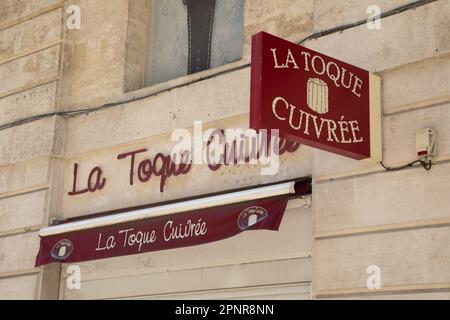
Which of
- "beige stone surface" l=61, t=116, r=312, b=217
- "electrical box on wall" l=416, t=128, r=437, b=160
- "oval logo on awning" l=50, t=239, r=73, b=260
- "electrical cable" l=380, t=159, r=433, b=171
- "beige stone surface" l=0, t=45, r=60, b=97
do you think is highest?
"beige stone surface" l=0, t=45, r=60, b=97

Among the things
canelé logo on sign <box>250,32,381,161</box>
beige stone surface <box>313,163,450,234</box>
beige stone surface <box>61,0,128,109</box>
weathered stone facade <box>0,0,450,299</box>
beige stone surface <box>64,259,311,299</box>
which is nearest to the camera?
canelé logo on sign <box>250,32,381,161</box>

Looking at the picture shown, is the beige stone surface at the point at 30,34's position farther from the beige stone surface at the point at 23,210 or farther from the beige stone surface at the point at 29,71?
the beige stone surface at the point at 23,210

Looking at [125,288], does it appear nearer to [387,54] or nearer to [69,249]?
[69,249]

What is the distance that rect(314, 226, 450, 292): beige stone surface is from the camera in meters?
7.41

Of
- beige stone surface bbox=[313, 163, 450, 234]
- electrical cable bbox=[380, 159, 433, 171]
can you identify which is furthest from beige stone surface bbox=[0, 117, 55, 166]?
electrical cable bbox=[380, 159, 433, 171]

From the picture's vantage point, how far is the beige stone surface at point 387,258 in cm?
741

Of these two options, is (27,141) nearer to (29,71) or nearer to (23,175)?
(23,175)

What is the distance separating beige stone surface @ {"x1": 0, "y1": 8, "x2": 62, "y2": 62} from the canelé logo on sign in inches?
192

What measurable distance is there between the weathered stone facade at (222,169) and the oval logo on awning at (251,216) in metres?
0.49

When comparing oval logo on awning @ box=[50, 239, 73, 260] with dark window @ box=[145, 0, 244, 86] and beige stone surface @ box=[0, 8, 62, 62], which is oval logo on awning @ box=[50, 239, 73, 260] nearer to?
dark window @ box=[145, 0, 244, 86]

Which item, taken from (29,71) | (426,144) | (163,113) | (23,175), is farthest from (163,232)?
(29,71)

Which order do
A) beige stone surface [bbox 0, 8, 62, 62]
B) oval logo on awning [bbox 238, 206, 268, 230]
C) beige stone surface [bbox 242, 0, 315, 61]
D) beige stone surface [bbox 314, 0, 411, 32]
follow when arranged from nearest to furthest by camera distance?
beige stone surface [bbox 314, 0, 411, 32] < oval logo on awning [bbox 238, 206, 268, 230] < beige stone surface [bbox 242, 0, 315, 61] < beige stone surface [bbox 0, 8, 62, 62]

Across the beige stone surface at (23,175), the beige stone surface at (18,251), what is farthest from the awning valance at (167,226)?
the beige stone surface at (23,175)

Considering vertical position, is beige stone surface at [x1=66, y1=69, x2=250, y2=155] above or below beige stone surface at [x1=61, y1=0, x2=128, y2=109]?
below
